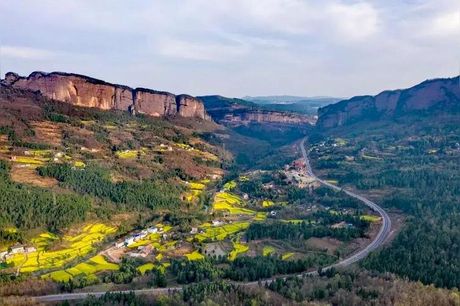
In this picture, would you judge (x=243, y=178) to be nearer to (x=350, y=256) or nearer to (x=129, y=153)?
(x=129, y=153)

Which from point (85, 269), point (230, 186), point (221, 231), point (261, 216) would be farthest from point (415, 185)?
point (85, 269)

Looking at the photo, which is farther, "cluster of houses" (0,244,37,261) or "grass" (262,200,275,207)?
"grass" (262,200,275,207)

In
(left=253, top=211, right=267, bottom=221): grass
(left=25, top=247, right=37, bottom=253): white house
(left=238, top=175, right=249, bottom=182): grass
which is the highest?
(left=238, top=175, right=249, bottom=182): grass

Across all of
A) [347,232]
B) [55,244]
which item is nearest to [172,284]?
[55,244]

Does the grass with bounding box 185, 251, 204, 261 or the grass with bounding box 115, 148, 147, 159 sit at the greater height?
the grass with bounding box 115, 148, 147, 159

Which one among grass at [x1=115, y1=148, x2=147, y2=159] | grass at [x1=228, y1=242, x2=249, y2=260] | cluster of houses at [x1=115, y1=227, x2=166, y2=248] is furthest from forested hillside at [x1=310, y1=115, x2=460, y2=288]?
grass at [x1=115, y1=148, x2=147, y2=159]

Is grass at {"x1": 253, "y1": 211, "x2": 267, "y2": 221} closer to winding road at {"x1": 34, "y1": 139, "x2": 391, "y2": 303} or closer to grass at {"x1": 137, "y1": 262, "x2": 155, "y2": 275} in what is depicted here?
winding road at {"x1": 34, "y1": 139, "x2": 391, "y2": 303}
